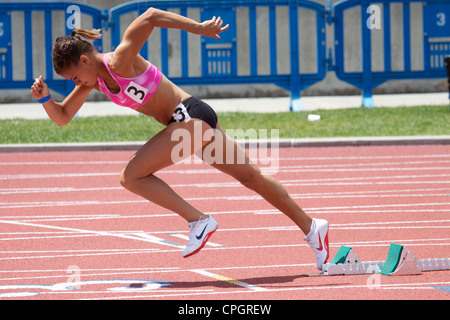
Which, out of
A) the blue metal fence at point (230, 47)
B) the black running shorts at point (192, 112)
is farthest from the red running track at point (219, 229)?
the blue metal fence at point (230, 47)

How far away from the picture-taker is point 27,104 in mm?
21078

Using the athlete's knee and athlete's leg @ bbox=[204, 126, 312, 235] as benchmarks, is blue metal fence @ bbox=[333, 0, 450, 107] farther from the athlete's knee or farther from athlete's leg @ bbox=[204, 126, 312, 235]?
the athlete's knee

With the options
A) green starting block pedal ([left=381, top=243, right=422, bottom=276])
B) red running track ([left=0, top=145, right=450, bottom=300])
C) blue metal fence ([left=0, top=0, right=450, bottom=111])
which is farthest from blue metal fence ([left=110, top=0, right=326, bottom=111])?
green starting block pedal ([left=381, top=243, right=422, bottom=276])

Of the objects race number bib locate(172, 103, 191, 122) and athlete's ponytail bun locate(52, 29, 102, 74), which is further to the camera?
race number bib locate(172, 103, 191, 122)

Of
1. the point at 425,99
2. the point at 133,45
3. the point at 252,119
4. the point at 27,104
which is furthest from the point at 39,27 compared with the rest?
the point at 133,45

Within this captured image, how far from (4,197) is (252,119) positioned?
22.1 ft

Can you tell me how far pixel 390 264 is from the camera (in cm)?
600

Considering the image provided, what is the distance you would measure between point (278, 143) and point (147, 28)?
857 centimetres

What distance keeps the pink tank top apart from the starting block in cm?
163

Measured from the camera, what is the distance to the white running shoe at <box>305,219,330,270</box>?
20.6 feet

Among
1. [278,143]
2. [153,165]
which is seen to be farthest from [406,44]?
[153,165]

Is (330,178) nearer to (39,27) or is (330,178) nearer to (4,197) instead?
(4,197)

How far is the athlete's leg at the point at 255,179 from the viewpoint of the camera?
6125 millimetres
